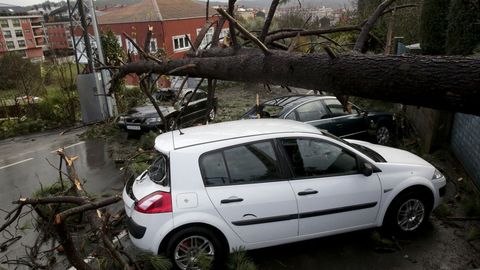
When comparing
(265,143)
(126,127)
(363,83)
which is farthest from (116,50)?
(363,83)

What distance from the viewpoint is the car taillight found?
4148mm

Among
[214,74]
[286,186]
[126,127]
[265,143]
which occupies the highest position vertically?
[214,74]

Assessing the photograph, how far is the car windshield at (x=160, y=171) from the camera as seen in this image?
433 centimetres

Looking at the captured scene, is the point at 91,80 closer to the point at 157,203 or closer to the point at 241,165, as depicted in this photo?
the point at 157,203

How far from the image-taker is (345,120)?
806 centimetres

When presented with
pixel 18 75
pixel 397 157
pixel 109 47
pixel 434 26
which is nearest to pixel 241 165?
pixel 397 157

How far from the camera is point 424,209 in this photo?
4.96m

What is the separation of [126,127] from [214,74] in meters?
8.47

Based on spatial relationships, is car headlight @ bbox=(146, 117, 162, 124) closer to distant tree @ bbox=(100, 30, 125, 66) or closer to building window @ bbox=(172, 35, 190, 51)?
distant tree @ bbox=(100, 30, 125, 66)

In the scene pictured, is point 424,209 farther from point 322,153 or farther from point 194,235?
point 194,235

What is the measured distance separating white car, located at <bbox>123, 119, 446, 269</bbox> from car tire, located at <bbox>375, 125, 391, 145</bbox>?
388 cm

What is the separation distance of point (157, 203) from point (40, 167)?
7.52m

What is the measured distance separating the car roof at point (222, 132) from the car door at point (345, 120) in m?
3.14

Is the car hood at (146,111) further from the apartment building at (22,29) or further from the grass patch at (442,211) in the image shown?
the apartment building at (22,29)
